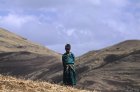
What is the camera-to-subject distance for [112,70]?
53.2 metres

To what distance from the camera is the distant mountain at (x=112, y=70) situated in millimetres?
46781

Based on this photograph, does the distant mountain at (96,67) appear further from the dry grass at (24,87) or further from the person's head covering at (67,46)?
the dry grass at (24,87)

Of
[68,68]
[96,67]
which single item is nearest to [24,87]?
[68,68]

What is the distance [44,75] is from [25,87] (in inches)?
1760

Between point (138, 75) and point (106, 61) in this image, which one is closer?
point (138, 75)

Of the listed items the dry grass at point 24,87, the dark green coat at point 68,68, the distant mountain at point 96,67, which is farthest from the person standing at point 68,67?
the distant mountain at point 96,67

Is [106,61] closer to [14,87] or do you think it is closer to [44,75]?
[44,75]

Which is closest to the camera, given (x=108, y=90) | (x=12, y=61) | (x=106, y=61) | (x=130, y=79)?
(x=108, y=90)

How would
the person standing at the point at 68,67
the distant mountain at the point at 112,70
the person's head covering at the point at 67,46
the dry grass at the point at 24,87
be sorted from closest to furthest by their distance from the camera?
1. the dry grass at the point at 24,87
2. the person's head covering at the point at 67,46
3. the person standing at the point at 68,67
4. the distant mountain at the point at 112,70

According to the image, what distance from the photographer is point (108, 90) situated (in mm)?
43875

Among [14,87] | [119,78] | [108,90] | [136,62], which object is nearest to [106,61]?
[136,62]

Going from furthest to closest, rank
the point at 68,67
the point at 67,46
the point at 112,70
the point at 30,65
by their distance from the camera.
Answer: the point at 30,65 → the point at 112,70 → the point at 68,67 → the point at 67,46

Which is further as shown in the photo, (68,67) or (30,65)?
(30,65)

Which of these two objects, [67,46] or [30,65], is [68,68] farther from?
[30,65]
